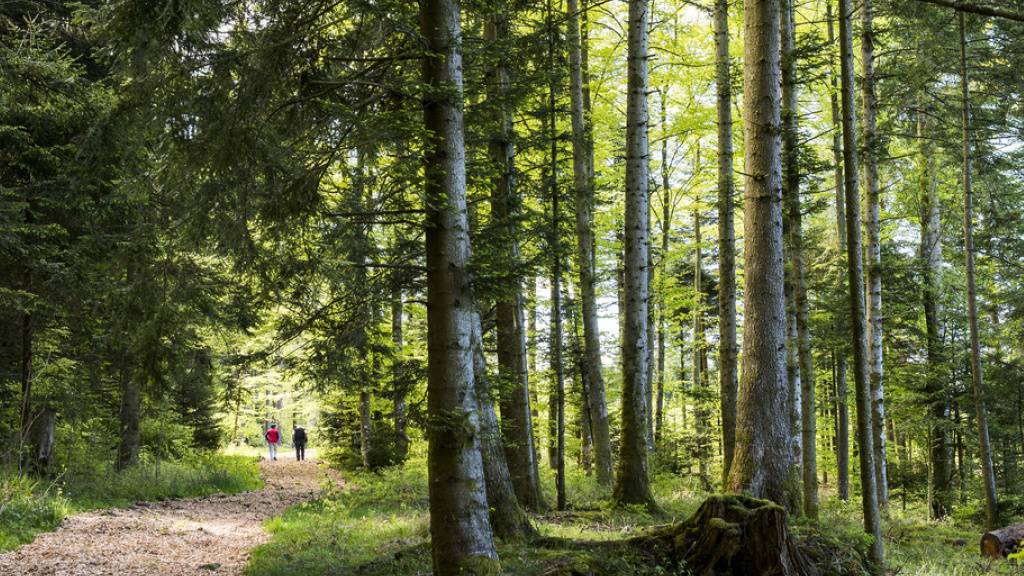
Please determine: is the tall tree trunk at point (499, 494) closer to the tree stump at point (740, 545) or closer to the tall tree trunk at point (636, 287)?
the tree stump at point (740, 545)

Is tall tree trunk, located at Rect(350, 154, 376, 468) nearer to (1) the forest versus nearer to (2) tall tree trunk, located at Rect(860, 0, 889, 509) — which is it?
(1) the forest

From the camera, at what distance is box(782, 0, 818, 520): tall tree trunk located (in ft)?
32.9

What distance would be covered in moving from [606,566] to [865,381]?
11.0 feet

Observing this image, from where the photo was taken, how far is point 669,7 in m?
19.9

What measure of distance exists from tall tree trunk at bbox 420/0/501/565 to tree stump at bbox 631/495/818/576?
1703 mm

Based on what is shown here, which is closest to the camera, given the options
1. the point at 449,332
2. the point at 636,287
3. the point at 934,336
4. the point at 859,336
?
the point at 449,332

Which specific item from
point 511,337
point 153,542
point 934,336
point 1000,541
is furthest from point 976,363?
point 153,542

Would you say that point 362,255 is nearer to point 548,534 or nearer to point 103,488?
point 548,534

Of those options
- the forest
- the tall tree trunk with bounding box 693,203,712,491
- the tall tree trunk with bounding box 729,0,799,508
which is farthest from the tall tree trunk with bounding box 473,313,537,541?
the tall tree trunk with bounding box 693,203,712,491

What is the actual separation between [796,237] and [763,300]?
12.8 feet

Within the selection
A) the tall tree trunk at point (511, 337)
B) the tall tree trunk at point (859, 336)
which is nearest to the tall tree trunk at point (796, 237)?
the tall tree trunk at point (859, 336)

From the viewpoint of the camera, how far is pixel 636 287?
34.6 feet

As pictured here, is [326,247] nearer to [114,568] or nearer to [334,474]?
[114,568]

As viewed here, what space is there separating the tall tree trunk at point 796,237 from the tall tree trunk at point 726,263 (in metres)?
0.84
